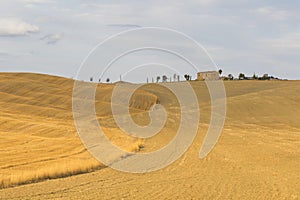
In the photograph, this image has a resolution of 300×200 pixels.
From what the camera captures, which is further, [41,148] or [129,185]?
[41,148]

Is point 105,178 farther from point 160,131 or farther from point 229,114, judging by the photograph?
point 229,114

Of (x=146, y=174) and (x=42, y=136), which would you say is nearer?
(x=146, y=174)

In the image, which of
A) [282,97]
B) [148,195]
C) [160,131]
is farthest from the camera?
[282,97]

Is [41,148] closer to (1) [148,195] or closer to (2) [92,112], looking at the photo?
(1) [148,195]

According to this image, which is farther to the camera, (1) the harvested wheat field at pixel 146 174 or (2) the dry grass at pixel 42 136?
(2) the dry grass at pixel 42 136

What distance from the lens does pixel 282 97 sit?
8125 cm

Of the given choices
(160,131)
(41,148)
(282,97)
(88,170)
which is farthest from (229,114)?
(88,170)

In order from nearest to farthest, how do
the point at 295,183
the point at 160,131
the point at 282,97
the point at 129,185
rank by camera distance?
the point at 129,185
the point at 295,183
the point at 160,131
the point at 282,97

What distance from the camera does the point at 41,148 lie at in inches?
1174

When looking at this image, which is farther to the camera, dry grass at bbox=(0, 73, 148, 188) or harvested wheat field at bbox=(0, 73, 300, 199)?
dry grass at bbox=(0, 73, 148, 188)

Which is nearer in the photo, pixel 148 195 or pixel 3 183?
pixel 148 195

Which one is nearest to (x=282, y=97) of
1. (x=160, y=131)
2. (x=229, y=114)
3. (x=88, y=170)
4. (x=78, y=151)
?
(x=229, y=114)

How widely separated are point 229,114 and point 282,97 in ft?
55.5

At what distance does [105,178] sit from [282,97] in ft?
214
